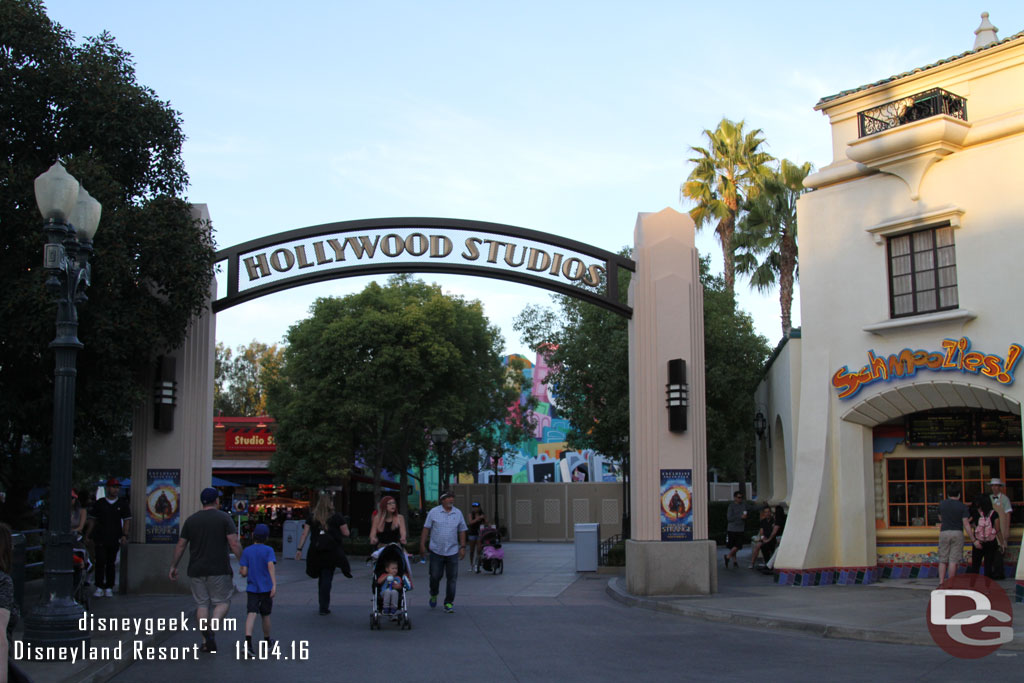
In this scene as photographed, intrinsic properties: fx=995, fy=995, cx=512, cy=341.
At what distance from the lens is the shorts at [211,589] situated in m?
11.0

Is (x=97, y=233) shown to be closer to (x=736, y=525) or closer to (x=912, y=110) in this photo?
(x=912, y=110)

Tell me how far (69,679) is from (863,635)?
8723 millimetres

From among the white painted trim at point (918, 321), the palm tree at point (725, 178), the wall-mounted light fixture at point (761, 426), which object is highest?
the palm tree at point (725, 178)

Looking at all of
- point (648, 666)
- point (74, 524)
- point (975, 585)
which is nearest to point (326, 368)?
point (74, 524)

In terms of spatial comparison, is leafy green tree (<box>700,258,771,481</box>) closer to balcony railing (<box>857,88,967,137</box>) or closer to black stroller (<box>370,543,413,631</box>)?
balcony railing (<box>857,88,967,137</box>)

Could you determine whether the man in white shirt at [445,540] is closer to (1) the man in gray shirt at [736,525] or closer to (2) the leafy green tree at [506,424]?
(1) the man in gray shirt at [736,525]

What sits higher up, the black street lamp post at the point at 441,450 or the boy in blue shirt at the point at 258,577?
the black street lamp post at the point at 441,450

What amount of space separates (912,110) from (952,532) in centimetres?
708

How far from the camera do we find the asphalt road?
9.63 metres

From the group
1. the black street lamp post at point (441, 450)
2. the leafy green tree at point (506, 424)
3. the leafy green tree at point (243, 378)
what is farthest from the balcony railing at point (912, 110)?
the leafy green tree at point (243, 378)

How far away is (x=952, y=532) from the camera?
15.9m

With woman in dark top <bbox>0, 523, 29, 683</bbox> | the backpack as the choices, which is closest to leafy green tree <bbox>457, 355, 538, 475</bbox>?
the backpack

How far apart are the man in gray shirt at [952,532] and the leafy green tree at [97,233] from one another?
40.6ft

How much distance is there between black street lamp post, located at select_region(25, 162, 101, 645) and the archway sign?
578 centimetres
